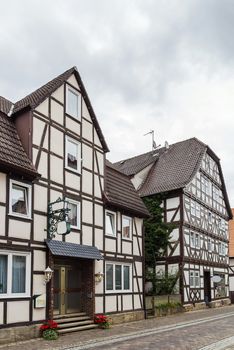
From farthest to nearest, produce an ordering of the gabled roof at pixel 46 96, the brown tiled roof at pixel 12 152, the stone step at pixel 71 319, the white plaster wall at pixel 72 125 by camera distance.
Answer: the white plaster wall at pixel 72 125 → the gabled roof at pixel 46 96 → the stone step at pixel 71 319 → the brown tiled roof at pixel 12 152

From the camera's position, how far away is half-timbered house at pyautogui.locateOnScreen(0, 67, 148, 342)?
15.1 m

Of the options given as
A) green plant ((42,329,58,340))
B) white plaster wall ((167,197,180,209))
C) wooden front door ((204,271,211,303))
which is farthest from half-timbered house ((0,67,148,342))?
wooden front door ((204,271,211,303))

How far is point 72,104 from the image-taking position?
765 inches

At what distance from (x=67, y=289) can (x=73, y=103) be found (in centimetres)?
771

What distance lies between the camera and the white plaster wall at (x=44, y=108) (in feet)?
56.5

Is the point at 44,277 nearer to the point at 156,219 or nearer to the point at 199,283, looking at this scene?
the point at 156,219

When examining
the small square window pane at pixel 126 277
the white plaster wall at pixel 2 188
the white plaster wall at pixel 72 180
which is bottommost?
the small square window pane at pixel 126 277

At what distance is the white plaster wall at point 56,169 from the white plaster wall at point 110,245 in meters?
4.07

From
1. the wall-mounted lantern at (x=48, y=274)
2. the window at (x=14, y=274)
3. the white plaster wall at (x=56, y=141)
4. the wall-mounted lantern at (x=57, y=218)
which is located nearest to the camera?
the window at (x=14, y=274)

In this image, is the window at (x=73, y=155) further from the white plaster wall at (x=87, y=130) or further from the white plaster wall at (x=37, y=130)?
the white plaster wall at (x=37, y=130)

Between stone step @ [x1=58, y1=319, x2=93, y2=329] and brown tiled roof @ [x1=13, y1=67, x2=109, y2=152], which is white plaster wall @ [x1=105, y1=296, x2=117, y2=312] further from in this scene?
brown tiled roof @ [x1=13, y1=67, x2=109, y2=152]

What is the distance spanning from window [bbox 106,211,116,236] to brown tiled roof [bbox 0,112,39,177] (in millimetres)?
5755

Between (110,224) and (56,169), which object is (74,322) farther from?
(56,169)

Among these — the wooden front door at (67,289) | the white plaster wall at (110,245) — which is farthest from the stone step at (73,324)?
the white plaster wall at (110,245)
